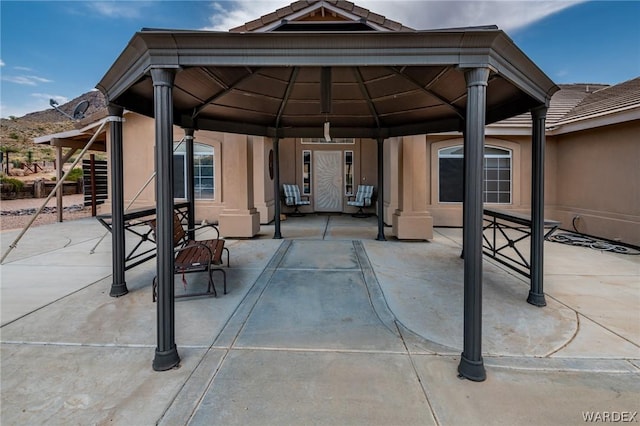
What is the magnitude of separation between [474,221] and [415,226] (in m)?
5.21

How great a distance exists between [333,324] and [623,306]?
331 centimetres

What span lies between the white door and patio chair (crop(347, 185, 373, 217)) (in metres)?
0.71

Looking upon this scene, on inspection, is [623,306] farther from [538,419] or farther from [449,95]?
[449,95]

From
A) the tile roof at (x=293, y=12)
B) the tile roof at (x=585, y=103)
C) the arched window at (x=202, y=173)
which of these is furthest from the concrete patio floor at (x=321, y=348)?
the arched window at (x=202, y=173)

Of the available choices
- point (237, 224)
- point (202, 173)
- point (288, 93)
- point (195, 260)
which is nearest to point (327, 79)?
point (288, 93)

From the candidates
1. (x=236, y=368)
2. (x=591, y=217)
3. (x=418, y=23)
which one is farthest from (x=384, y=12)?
(x=236, y=368)

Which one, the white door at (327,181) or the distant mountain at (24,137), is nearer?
the white door at (327,181)

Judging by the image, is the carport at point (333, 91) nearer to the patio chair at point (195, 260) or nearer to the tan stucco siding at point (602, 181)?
the patio chair at point (195, 260)

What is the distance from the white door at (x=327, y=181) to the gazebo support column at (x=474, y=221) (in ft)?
32.3

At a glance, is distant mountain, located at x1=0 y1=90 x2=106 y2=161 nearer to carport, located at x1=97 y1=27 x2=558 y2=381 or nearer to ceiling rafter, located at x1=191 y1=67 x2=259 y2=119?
ceiling rafter, located at x1=191 y1=67 x2=259 y2=119

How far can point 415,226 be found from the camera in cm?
757

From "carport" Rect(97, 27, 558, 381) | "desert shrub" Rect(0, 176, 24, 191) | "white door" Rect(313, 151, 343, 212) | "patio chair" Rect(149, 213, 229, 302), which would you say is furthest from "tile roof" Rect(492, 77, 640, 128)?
"desert shrub" Rect(0, 176, 24, 191)

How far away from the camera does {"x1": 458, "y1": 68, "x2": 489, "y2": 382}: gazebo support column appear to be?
7.94 ft

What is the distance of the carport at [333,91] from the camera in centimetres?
245
